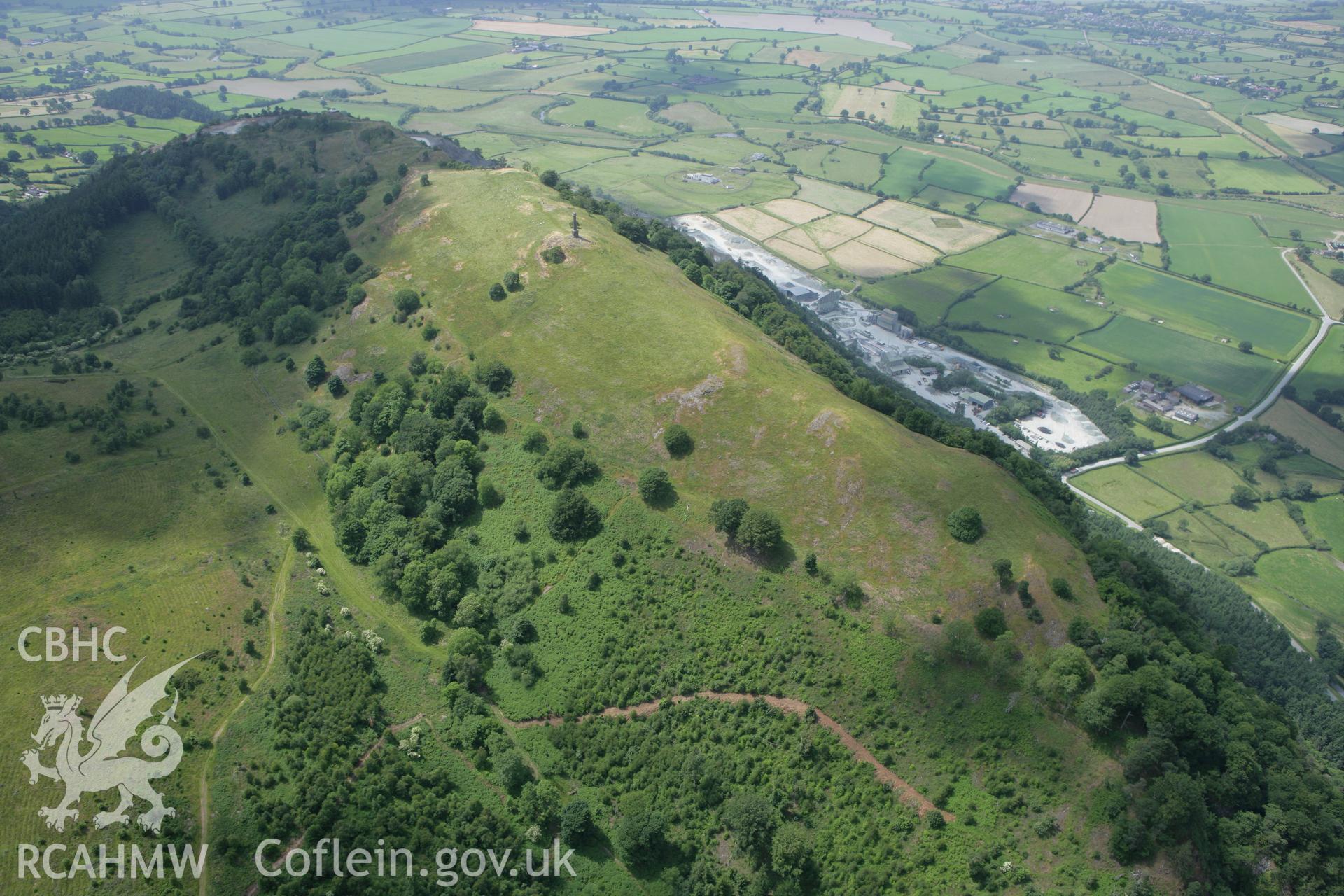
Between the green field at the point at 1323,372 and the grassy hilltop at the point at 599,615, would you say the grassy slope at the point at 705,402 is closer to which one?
the grassy hilltop at the point at 599,615

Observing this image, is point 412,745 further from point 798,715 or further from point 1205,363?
point 1205,363

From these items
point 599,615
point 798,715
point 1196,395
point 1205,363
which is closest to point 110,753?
point 599,615

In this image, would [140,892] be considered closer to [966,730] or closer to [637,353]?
[966,730]

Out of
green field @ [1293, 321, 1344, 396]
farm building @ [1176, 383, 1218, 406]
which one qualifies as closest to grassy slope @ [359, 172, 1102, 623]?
farm building @ [1176, 383, 1218, 406]

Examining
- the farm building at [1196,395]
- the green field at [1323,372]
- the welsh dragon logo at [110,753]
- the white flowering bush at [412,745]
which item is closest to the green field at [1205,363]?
the farm building at [1196,395]

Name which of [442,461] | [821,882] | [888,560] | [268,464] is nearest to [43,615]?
[268,464]

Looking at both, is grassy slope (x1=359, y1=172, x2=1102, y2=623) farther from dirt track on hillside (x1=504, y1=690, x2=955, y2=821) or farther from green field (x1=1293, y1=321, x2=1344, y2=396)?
green field (x1=1293, y1=321, x2=1344, y2=396)
